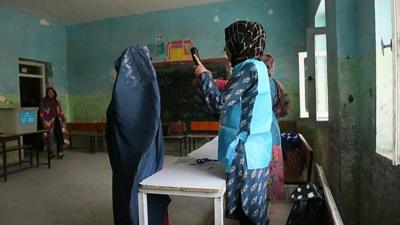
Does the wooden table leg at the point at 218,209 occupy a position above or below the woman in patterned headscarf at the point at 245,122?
below

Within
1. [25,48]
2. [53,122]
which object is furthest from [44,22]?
[53,122]

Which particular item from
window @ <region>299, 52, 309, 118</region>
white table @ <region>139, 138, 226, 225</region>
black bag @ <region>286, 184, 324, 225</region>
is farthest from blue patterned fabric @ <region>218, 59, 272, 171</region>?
window @ <region>299, 52, 309, 118</region>

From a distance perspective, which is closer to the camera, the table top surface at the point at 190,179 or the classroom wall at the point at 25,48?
the table top surface at the point at 190,179

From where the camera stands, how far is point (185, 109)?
19.7ft

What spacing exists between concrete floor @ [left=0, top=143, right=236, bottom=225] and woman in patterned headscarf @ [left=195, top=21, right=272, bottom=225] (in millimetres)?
458

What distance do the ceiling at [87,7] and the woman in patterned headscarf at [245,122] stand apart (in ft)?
15.6

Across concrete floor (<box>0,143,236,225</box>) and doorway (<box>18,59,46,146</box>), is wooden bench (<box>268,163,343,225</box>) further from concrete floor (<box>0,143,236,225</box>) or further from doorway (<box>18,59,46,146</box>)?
doorway (<box>18,59,46,146</box>)

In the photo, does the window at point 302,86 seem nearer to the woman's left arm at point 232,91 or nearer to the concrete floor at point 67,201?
the concrete floor at point 67,201

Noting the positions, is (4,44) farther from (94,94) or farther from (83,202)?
(83,202)

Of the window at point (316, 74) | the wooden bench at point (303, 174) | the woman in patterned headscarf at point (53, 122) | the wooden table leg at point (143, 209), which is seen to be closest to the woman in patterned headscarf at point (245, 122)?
the wooden table leg at point (143, 209)

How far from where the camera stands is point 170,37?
6.16 m

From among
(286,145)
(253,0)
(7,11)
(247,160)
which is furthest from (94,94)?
(247,160)

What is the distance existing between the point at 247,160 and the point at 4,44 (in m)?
5.92

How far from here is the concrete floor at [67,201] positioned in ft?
8.66
